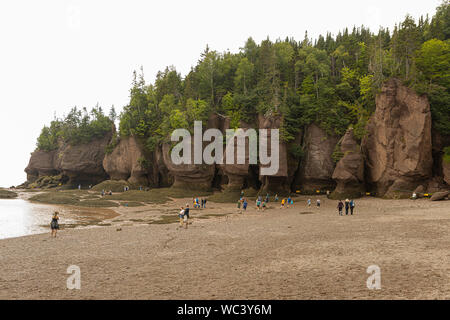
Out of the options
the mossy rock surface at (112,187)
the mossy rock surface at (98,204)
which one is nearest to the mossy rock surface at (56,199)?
the mossy rock surface at (98,204)

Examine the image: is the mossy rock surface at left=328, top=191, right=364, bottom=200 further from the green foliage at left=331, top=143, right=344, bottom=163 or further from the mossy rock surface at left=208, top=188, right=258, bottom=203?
the mossy rock surface at left=208, top=188, right=258, bottom=203

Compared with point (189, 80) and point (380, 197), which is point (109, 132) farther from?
point (380, 197)

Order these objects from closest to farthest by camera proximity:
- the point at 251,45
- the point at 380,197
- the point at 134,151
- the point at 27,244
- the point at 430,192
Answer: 1. the point at 27,244
2. the point at 430,192
3. the point at 380,197
4. the point at 134,151
5. the point at 251,45

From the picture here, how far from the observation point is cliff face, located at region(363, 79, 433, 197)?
37.1 meters

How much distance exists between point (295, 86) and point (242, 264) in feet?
178

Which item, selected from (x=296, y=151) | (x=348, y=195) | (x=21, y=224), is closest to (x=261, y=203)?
(x=348, y=195)

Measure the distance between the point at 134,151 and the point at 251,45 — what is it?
1821 inches

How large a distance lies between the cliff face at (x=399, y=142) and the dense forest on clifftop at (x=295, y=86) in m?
2.43

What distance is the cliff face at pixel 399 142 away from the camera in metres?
37.1

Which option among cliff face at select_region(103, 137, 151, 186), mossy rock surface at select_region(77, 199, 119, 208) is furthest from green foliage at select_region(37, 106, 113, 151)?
mossy rock surface at select_region(77, 199, 119, 208)

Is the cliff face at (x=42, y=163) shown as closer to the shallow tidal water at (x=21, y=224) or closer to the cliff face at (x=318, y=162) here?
the shallow tidal water at (x=21, y=224)

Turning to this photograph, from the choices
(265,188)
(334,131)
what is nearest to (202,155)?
(265,188)

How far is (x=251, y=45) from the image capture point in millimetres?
77125
